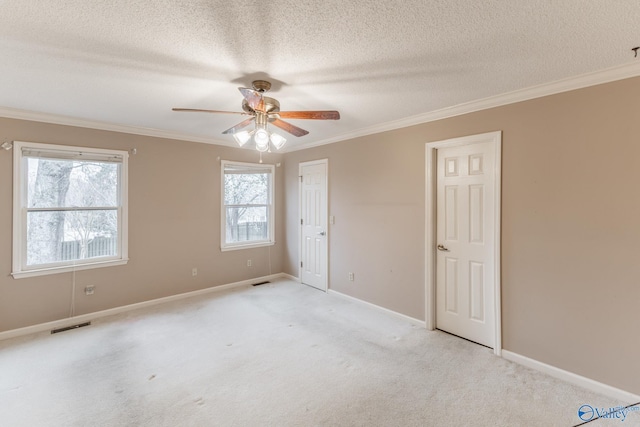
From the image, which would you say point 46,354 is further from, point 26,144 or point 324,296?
point 324,296

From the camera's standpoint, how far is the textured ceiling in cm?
154

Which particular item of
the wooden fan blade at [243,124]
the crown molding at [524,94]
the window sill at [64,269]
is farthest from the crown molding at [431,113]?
the wooden fan blade at [243,124]

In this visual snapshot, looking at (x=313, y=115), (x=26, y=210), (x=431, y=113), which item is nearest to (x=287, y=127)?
(x=313, y=115)

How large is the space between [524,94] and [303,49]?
81.2 inches

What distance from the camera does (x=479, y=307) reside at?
10.0ft

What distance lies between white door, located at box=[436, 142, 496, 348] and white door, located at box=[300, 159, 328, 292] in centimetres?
190

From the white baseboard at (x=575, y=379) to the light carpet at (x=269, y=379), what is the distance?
71 mm

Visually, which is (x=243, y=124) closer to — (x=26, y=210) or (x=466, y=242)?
(x=466, y=242)

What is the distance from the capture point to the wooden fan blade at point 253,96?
2.04 m

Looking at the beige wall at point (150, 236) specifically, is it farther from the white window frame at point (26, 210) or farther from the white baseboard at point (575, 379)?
the white baseboard at point (575, 379)

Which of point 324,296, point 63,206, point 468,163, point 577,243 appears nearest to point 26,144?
point 63,206

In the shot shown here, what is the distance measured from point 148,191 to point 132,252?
868 millimetres

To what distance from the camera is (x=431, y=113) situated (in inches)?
128

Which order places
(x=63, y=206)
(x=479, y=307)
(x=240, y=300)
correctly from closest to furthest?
(x=479, y=307) → (x=63, y=206) → (x=240, y=300)
